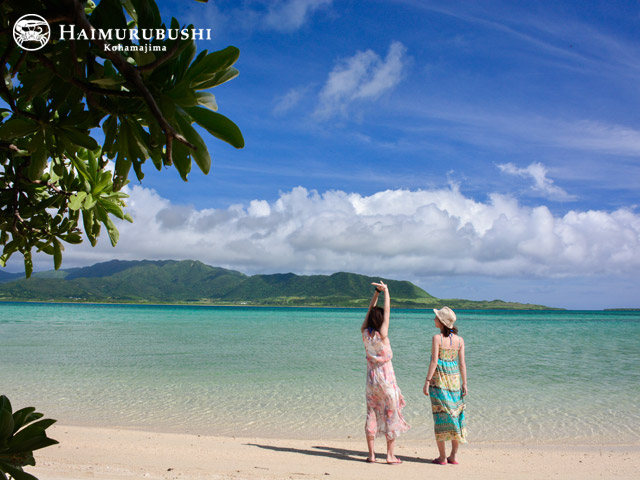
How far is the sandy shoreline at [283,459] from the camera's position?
5.12 meters

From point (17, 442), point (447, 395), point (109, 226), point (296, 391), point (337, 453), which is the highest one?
point (109, 226)

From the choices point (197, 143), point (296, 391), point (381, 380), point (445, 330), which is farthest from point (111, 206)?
point (296, 391)

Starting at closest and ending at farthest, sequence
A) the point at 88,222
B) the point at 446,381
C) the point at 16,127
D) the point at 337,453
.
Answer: the point at 16,127 → the point at 88,222 → the point at 446,381 → the point at 337,453

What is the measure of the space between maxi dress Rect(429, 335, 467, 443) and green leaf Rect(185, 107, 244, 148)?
463cm

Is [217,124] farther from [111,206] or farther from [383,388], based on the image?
[383,388]

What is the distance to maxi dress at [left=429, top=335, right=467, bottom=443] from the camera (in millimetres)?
5348

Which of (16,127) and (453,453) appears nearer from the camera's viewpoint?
(16,127)

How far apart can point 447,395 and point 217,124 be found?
4876 mm

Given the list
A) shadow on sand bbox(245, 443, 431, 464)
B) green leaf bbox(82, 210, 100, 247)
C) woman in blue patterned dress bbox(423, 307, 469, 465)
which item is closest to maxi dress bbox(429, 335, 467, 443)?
woman in blue patterned dress bbox(423, 307, 469, 465)

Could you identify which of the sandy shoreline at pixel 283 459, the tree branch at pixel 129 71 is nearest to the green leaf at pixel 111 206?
the tree branch at pixel 129 71

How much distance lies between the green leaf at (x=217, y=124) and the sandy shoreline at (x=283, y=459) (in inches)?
171

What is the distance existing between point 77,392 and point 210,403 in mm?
3225

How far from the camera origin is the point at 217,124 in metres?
1.31

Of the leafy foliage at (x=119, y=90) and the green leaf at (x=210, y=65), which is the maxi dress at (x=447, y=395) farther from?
the green leaf at (x=210, y=65)
